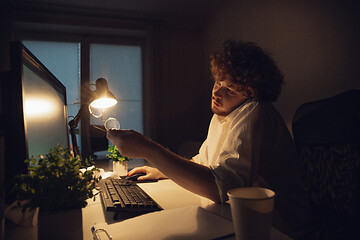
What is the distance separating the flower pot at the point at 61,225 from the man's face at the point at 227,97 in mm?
823

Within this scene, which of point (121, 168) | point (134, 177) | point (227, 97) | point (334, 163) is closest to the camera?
point (334, 163)

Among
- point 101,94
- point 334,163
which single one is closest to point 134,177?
point 101,94

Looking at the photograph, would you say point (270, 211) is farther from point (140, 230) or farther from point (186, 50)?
point (186, 50)

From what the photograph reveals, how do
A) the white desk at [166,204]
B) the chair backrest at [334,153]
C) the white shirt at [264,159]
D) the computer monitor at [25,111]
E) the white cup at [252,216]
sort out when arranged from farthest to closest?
1. the chair backrest at [334,153]
2. the white shirt at [264,159]
3. the white desk at [166,204]
4. the computer monitor at [25,111]
5. the white cup at [252,216]

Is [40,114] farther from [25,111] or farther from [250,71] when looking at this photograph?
[250,71]

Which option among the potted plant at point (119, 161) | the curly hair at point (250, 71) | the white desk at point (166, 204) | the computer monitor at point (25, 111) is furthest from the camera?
the potted plant at point (119, 161)

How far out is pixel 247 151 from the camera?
88 centimetres

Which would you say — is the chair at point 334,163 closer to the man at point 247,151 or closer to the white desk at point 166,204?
the man at point 247,151

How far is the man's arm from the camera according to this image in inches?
34.0

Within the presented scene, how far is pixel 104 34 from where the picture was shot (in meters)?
3.71

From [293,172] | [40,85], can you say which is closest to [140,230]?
[40,85]

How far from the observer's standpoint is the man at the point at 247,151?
0.86m

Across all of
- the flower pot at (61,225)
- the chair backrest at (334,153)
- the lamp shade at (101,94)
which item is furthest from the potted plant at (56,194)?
the chair backrest at (334,153)

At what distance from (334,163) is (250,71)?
0.50 metres
